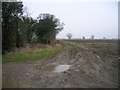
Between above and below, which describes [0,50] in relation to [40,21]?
below

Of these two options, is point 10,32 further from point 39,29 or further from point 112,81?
point 39,29

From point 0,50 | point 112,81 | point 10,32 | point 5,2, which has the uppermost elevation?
point 5,2

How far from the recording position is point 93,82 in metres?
8.48

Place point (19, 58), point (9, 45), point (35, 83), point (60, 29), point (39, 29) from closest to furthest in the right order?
point (35, 83) < point (19, 58) < point (9, 45) < point (39, 29) < point (60, 29)

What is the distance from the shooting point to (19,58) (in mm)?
17078

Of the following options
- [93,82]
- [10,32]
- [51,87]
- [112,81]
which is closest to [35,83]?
[51,87]

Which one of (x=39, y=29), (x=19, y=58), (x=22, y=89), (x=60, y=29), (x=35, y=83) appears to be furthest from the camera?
(x=60, y=29)

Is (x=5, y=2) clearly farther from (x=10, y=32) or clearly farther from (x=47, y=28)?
(x=47, y=28)

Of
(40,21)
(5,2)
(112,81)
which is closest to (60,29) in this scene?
(40,21)

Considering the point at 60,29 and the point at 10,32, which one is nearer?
the point at 10,32

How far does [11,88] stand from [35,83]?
136 cm

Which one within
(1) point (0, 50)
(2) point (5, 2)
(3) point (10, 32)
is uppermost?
(2) point (5, 2)

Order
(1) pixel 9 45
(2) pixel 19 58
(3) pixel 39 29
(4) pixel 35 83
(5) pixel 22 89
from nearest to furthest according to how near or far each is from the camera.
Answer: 1. (5) pixel 22 89
2. (4) pixel 35 83
3. (2) pixel 19 58
4. (1) pixel 9 45
5. (3) pixel 39 29

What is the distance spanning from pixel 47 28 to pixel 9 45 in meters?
19.3
